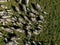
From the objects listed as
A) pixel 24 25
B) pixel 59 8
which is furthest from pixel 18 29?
pixel 59 8

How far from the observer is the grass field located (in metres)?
27.2

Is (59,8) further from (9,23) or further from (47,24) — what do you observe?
(9,23)

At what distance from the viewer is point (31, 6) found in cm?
3047

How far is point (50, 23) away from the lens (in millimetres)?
29062

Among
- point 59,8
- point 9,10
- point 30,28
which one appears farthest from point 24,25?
point 59,8

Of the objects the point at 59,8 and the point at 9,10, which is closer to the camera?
the point at 9,10

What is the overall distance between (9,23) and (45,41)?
409 centimetres

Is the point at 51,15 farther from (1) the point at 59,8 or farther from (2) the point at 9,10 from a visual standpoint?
(2) the point at 9,10

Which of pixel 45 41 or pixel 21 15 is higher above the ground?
pixel 21 15

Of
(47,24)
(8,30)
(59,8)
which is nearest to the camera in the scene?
(8,30)

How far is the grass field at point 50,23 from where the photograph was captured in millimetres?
27172

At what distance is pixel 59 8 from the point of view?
3166cm

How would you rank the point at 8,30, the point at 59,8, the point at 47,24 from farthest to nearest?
the point at 59,8
the point at 47,24
the point at 8,30

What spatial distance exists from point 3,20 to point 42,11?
16.7 ft
